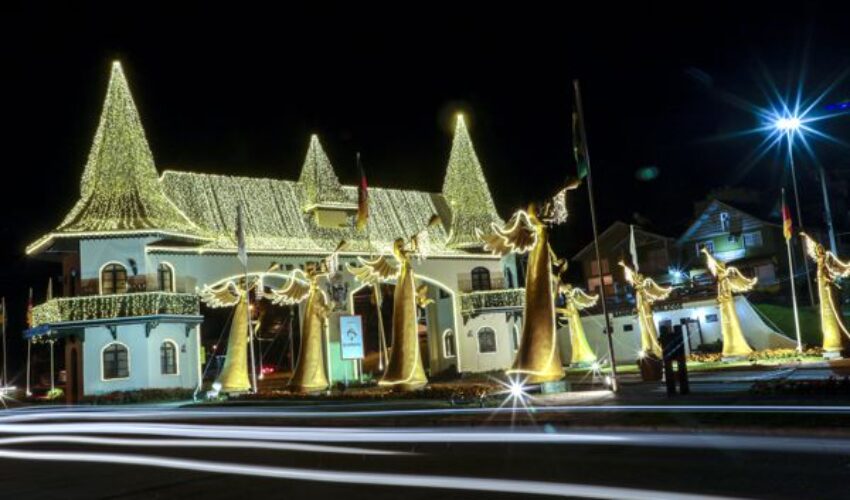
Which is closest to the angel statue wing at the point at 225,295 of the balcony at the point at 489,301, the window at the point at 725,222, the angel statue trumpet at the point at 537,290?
the angel statue trumpet at the point at 537,290

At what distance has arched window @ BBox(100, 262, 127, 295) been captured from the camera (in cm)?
3506

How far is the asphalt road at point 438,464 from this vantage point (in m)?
8.08

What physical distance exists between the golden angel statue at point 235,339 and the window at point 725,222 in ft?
109

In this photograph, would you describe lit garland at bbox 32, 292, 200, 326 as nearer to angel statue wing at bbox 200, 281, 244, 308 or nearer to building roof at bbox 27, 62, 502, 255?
building roof at bbox 27, 62, 502, 255

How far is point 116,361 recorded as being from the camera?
34781 millimetres

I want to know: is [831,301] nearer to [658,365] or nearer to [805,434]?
[658,365]

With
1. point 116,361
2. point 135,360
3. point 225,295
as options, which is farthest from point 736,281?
point 116,361

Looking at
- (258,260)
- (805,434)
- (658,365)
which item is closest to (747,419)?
(805,434)

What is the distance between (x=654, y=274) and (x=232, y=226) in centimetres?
3123

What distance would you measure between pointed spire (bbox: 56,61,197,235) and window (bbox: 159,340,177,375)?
207 inches

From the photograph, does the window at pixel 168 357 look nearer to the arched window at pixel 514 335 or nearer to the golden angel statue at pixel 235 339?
the golden angel statue at pixel 235 339

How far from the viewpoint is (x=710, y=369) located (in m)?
27.4

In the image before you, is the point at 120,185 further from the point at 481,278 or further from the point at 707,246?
the point at 707,246

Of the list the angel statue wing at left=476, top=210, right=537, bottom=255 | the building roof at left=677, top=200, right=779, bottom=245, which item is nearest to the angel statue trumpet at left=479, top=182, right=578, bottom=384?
the angel statue wing at left=476, top=210, right=537, bottom=255
